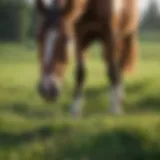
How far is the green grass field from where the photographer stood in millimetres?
1962

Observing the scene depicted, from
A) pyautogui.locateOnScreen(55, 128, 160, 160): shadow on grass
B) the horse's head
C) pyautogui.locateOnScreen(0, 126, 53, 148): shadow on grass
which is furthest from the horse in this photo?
pyautogui.locateOnScreen(55, 128, 160, 160): shadow on grass

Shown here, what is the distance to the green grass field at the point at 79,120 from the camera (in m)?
1.96

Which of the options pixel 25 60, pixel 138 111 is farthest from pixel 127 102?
pixel 25 60

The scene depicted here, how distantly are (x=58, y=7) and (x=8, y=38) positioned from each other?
1.00 ft

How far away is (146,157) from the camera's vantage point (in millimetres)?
1944

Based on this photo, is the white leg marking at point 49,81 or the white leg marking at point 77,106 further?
the white leg marking at point 77,106

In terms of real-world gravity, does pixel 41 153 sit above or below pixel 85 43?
below

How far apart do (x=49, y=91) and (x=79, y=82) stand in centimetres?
22

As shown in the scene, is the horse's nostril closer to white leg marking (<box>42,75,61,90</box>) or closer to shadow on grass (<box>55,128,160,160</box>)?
white leg marking (<box>42,75,61,90</box>)

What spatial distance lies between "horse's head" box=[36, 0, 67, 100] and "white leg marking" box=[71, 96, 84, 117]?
0.13 m

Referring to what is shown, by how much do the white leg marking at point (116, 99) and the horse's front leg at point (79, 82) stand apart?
0.11 metres

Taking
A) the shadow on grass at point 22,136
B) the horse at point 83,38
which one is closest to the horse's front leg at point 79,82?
the horse at point 83,38

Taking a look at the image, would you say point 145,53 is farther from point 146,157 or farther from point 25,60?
point 146,157

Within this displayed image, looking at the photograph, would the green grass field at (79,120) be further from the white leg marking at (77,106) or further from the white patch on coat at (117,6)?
the white patch on coat at (117,6)
